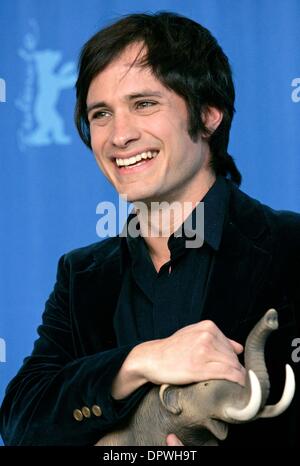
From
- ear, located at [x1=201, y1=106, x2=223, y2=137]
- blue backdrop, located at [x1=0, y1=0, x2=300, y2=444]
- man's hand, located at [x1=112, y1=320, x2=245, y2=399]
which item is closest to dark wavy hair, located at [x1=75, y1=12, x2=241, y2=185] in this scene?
ear, located at [x1=201, y1=106, x2=223, y2=137]

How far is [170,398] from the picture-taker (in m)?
1.52

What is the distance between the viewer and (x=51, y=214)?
9.57 ft

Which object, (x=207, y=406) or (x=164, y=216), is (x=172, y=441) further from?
(x=164, y=216)

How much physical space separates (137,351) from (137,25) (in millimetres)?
629

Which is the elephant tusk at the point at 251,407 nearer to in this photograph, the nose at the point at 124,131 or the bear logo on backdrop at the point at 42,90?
the nose at the point at 124,131

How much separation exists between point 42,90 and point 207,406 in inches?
65.0

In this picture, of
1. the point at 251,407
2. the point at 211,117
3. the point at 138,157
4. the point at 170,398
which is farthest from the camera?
the point at 211,117

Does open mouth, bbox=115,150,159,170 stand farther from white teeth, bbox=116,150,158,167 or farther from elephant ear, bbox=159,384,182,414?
elephant ear, bbox=159,384,182,414

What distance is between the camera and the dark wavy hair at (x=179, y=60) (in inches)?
69.2

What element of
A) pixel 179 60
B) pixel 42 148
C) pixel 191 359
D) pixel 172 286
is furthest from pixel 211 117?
pixel 42 148

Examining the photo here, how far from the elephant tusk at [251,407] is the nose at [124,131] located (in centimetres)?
52

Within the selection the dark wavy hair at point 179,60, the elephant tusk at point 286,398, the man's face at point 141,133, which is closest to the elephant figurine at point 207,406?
the elephant tusk at point 286,398
